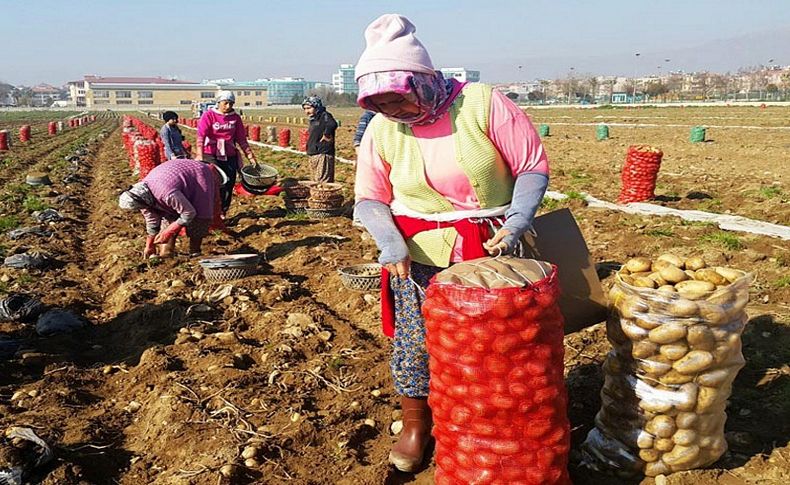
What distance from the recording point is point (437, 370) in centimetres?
252

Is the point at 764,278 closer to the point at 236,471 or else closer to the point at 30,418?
the point at 236,471

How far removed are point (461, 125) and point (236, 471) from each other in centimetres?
192

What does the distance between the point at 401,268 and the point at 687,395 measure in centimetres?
123

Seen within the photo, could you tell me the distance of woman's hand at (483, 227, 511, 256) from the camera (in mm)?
2557

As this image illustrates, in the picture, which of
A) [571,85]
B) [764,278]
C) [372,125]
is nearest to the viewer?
[372,125]

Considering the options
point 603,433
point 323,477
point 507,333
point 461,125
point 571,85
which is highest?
point 571,85

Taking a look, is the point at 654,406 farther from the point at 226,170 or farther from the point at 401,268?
the point at 226,170

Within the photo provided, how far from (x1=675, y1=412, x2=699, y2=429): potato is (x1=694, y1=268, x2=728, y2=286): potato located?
53 centimetres

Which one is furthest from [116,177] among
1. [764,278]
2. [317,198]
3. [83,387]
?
[764,278]

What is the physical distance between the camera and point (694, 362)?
2.58 m

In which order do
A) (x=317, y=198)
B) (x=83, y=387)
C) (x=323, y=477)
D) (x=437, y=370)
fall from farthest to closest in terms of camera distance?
(x=317, y=198), (x=83, y=387), (x=323, y=477), (x=437, y=370)

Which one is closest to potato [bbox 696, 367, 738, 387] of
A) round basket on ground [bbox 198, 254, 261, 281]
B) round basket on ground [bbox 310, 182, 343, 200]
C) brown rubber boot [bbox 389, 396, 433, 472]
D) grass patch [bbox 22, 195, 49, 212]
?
brown rubber boot [bbox 389, 396, 433, 472]

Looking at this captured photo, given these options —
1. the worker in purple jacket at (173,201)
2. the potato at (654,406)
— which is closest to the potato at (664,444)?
the potato at (654,406)

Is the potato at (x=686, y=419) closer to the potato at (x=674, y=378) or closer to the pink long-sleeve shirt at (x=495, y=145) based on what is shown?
the potato at (x=674, y=378)
